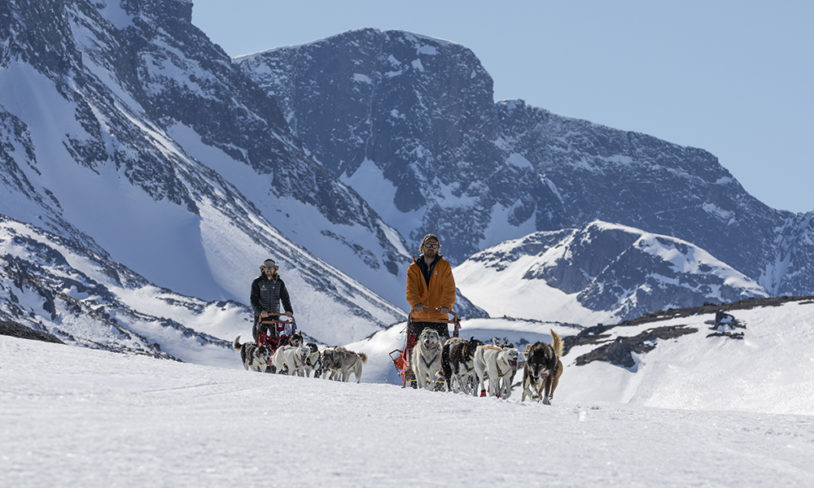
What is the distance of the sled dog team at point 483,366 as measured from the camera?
615 inches

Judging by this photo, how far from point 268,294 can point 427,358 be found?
461 cm

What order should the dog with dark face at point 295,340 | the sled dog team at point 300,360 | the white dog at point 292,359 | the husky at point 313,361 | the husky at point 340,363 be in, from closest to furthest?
the white dog at point 292,359, the sled dog team at point 300,360, the dog with dark face at point 295,340, the husky at point 313,361, the husky at point 340,363

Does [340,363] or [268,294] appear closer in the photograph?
[268,294]

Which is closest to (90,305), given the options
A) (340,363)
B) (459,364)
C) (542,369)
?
(340,363)

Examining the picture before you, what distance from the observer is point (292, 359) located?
2081 centimetres

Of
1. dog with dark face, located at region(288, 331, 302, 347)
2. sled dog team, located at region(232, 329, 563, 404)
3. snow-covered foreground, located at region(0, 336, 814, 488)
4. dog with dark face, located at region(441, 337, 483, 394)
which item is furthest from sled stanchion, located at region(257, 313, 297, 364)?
snow-covered foreground, located at region(0, 336, 814, 488)

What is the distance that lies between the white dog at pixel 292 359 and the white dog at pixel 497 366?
5.19 meters

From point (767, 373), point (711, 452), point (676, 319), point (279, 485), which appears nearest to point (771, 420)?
point (711, 452)

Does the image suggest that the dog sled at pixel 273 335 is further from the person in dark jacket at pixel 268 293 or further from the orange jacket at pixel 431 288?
the orange jacket at pixel 431 288

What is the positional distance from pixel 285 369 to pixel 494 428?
11445mm

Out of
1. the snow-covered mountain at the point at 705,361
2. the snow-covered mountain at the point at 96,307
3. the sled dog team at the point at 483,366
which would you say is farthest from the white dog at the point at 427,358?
the snow-covered mountain at the point at 96,307

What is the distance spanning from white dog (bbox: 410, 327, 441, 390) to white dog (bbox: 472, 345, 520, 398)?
2.67 ft

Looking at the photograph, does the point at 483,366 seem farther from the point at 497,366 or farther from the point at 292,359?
the point at 292,359

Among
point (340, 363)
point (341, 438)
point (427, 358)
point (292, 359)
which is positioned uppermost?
point (340, 363)
